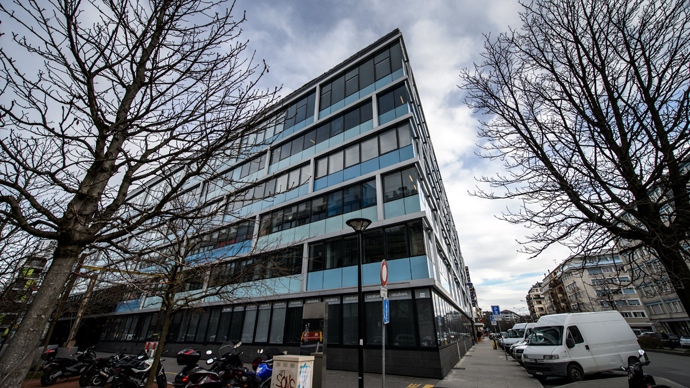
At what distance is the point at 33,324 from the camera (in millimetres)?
2879

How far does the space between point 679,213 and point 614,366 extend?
30.9 feet

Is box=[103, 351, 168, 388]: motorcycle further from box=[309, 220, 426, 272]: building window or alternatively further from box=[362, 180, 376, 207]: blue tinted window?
box=[362, 180, 376, 207]: blue tinted window

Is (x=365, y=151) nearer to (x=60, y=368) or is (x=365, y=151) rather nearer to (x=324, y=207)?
(x=324, y=207)

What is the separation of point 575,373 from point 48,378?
65.9ft

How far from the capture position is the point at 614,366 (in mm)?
10430

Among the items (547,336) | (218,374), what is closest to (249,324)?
(218,374)

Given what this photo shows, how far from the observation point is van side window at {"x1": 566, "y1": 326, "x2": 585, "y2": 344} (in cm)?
1070

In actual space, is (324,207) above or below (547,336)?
above

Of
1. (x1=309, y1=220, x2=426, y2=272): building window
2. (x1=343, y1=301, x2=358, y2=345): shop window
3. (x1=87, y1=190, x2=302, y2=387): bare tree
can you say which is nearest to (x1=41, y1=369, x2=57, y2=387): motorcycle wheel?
(x1=87, y1=190, x2=302, y2=387): bare tree

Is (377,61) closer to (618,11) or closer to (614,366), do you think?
(618,11)

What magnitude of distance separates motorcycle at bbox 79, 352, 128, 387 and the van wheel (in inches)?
660

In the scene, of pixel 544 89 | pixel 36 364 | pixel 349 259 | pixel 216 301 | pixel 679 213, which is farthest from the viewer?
pixel 216 301

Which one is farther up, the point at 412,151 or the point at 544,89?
the point at 412,151

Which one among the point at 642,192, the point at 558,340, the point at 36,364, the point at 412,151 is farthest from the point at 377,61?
the point at 36,364
